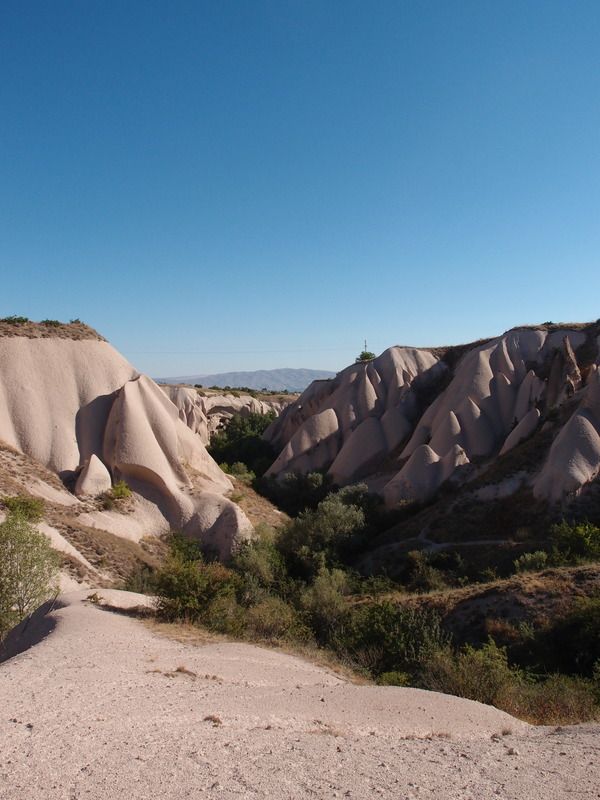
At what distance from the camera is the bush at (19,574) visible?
11.7 meters

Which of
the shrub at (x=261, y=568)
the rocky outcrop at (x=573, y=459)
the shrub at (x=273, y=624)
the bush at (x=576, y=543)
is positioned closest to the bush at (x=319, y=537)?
the shrub at (x=261, y=568)

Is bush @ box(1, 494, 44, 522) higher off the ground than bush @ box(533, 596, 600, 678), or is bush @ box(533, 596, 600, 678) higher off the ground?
bush @ box(1, 494, 44, 522)

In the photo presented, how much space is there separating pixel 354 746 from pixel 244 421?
125 ft

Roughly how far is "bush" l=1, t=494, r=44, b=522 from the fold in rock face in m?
2.57

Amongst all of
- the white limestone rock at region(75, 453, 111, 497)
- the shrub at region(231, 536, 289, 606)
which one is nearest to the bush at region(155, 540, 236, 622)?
the shrub at region(231, 536, 289, 606)

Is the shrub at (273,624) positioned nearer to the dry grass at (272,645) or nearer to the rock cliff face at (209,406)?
the dry grass at (272,645)

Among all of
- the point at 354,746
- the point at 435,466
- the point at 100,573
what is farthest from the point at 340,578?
the point at 354,746

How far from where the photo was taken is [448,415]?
2903 centimetres

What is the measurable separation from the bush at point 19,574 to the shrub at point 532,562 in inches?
512

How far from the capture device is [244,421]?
4388 cm

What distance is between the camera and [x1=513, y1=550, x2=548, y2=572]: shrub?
679 inches

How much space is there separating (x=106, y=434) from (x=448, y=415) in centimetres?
1620

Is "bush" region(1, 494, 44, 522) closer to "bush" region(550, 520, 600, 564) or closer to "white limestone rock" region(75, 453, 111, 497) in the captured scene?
"white limestone rock" region(75, 453, 111, 497)

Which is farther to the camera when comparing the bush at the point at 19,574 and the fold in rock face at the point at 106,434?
the fold in rock face at the point at 106,434
